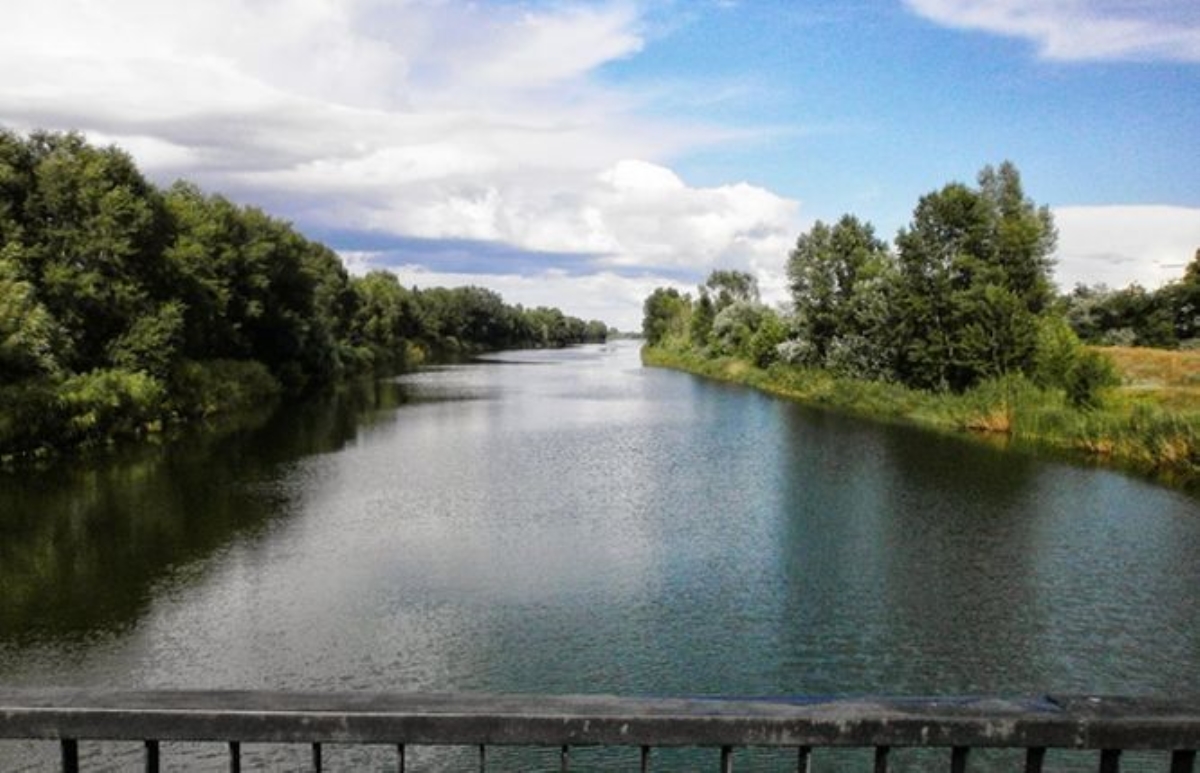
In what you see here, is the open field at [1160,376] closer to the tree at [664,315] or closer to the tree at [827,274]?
the tree at [827,274]

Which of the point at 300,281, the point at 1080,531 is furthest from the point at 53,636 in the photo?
the point at 300,281

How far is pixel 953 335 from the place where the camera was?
4762 centimetres

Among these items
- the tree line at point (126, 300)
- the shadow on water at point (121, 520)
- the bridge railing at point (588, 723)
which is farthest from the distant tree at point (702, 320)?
the bridge railing at point (588, 723)

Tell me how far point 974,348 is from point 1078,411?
8.17 m

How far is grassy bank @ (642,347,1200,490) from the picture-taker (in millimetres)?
30422

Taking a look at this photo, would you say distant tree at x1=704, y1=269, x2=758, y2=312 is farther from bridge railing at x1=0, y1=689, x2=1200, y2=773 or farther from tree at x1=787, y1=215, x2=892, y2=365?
bridge railing at x1=0, y1=689, x2=1200, y2=773

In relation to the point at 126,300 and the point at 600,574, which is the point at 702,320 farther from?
the point at 600,574

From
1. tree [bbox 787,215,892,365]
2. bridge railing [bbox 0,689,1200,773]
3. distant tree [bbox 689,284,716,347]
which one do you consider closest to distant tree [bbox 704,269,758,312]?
distant tree [bbox 689,284,716,347]

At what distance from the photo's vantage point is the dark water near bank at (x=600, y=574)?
44.3 ft

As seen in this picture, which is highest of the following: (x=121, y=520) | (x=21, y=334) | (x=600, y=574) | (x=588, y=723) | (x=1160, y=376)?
(x=21, y=334)

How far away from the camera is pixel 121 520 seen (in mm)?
22234

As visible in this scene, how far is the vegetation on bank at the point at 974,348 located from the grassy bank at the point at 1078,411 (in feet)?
0.24

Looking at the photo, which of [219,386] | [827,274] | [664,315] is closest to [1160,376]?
[827,274]

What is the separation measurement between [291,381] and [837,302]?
38.9 metres
